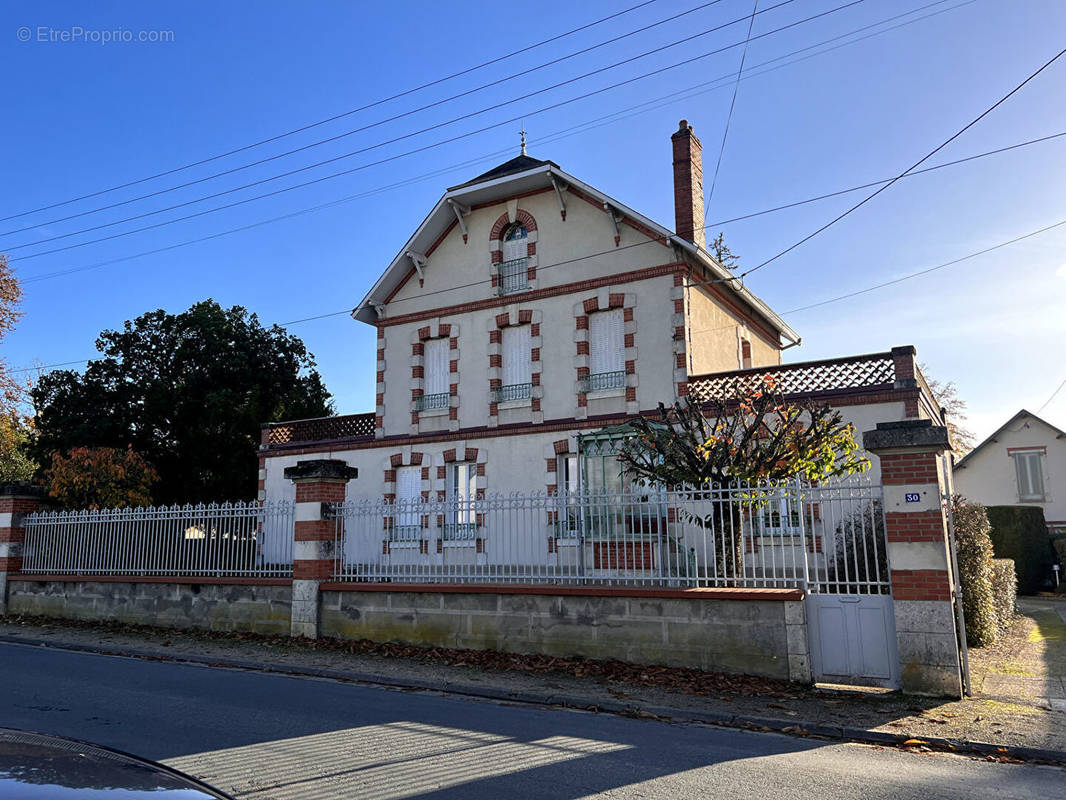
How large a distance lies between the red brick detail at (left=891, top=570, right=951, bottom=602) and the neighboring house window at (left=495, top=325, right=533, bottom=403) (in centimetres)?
1216

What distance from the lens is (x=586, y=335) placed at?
1872 centimetres

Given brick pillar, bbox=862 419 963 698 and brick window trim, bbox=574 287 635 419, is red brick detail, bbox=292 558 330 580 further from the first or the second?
brick window trim, bbox=574 287 635 419

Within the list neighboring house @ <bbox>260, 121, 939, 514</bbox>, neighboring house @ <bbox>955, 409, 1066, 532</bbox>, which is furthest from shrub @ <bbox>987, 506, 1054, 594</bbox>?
neighboring house @ <bbox>955, 409, 1066, 532</bbox>

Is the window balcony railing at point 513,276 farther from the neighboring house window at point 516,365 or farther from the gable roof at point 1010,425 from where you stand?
the gable roof at point 1010,425

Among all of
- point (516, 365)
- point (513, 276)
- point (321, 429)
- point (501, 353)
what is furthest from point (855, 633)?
point (321, 429)

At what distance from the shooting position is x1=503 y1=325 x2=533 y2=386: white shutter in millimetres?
19641

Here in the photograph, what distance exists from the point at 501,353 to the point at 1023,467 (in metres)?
21.9

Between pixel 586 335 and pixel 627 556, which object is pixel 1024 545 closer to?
pixel 586 335

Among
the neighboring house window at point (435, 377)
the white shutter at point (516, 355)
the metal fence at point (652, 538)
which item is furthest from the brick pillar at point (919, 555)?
the neighboring house window at point (435, 377)

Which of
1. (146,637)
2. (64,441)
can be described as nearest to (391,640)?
(146,637)

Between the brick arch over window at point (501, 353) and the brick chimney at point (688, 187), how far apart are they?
4010 millimetres

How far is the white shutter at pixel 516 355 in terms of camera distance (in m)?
19.6

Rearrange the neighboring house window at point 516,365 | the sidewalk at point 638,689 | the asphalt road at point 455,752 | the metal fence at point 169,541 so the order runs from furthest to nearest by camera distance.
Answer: the neighboring house window at point 516,365 < the metal fence at point 169,541 < the sidewalk at point 638,689 < the asphalt road at point 455,752

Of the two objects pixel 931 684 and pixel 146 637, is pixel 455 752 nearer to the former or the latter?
pixel 931 684
